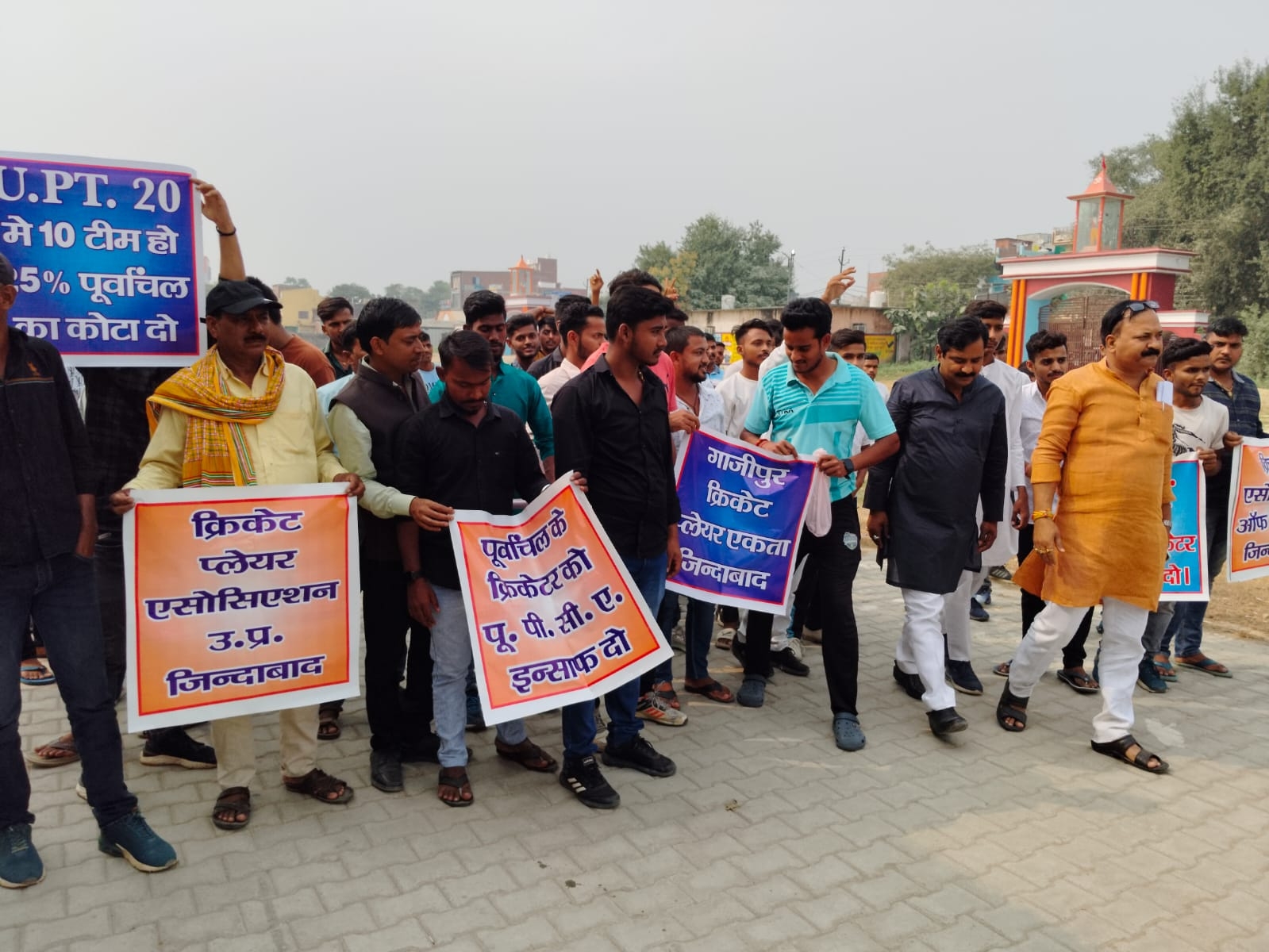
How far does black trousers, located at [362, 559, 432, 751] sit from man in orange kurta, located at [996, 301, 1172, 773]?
3.06 metres

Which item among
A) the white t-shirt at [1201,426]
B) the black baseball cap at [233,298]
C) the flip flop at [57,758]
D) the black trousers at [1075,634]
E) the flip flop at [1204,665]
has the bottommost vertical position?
the flip flop at [1204,665]

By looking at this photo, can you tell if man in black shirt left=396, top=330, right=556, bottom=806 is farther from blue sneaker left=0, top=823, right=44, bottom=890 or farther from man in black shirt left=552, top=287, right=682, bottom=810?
blue sneaker left=0, top=823, right=44, bottom=890

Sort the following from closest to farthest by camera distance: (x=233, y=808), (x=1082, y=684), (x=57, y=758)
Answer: (x=233, y=808)
(x=57, y=758)
(x=1082, y=684)

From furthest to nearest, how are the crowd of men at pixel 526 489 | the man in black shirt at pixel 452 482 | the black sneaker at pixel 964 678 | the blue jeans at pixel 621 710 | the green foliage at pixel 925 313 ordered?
the green foliage at pixel 925 313 < the black sneaker at pixel 964 678 < the blue jeans at pixel 621 710 < the man in black shirt at pixel 452 482 < the crowd of men at pixel 526 489

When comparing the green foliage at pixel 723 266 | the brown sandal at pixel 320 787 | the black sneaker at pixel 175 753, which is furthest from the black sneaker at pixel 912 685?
the green foliage at pixel 723 266

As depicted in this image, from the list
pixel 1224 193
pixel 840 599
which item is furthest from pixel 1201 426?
pixel 1224 193

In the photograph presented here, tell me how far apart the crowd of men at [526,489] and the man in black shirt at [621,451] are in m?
0.01

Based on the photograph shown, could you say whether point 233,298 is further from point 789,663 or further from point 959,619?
point 959,619

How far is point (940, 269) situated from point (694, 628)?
68137 millimetres

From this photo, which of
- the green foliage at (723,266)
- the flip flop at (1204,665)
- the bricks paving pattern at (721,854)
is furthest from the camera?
the green foliage at (723,266)

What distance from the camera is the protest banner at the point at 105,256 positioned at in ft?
12.3

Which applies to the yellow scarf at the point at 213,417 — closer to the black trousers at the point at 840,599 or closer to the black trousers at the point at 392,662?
the black trousers at the point at 392,662

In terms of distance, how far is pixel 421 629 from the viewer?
4125 millimetres

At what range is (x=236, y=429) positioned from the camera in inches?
142
